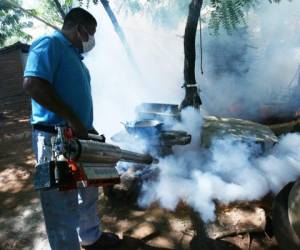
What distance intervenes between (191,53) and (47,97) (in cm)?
526

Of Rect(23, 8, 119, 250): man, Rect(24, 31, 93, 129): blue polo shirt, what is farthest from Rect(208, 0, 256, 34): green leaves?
Rect(24, 31, 93, 129): blue polo shirt

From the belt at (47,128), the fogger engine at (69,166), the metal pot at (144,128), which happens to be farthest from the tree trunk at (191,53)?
the fogger engine at (69,166)

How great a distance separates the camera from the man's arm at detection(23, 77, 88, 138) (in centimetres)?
242

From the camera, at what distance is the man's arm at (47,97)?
2.42 m

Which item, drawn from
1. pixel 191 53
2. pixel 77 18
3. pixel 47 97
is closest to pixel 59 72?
pixel 47 97

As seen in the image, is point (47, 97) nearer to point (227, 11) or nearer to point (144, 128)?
point (144, 128)

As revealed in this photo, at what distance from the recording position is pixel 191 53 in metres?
7.17

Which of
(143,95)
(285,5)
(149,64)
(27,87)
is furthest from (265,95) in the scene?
(27,87)

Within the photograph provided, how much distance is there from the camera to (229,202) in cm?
432

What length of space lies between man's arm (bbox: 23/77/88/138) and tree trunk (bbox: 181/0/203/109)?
463 cm

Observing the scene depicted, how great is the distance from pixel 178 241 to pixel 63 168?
81.3 inches

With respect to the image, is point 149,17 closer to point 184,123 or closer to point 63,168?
point 184,123

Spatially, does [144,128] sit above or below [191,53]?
below

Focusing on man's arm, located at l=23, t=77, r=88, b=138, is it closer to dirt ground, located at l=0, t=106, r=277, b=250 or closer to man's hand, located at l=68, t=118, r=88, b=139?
man's hand, located at l=68, t=118, r=88, b=139
